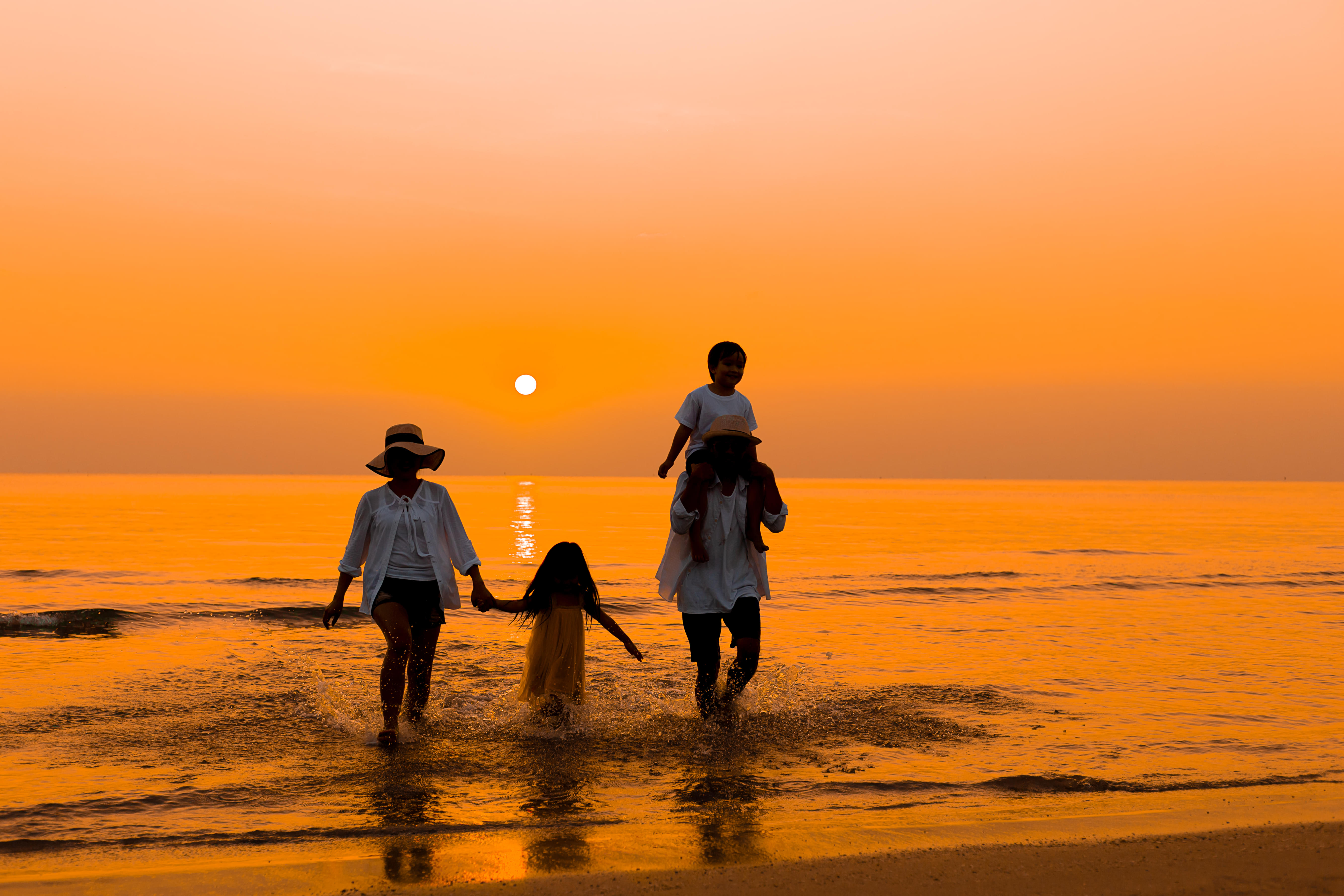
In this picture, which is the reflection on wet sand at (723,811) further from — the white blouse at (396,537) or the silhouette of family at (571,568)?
the white blouse at (396,537)

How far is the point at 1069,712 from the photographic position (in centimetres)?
787

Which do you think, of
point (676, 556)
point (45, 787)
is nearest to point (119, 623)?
point (45, 787)

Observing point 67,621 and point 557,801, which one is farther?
point 67,621

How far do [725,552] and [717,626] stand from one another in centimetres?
56

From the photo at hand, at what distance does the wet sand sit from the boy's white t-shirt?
3213 mm

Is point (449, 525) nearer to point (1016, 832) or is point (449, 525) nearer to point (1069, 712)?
point (1016, 832)

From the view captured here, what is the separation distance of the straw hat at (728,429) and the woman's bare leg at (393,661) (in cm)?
228

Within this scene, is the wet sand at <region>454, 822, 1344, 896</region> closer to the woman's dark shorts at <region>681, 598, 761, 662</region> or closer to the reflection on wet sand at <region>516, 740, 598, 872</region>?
the reflection on wet sand at <region>516, 740, 598, 872</region>

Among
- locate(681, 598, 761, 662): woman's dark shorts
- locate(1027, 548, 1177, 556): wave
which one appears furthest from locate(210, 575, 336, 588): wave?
locate(1027, 548, 1177, 556): wave

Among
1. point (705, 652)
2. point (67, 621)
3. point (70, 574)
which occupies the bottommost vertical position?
point (67, 621)

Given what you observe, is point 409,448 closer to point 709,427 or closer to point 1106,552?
point 709,427

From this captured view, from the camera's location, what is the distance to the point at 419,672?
673cm

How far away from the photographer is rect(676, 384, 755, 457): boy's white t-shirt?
6723 mm

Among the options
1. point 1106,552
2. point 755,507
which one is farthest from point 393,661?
point 1106,552
